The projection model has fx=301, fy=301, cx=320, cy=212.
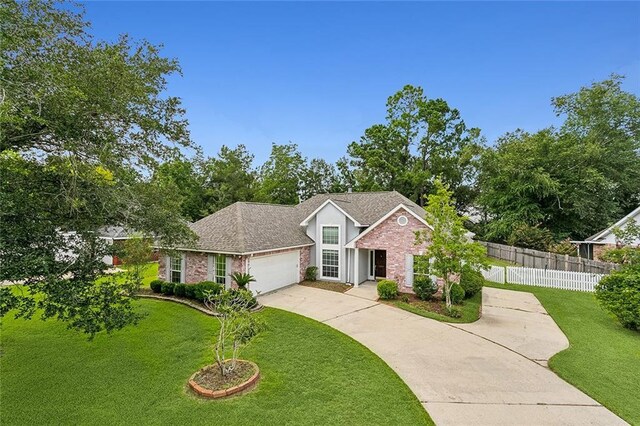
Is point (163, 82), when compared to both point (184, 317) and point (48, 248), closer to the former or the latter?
point (48, 248)

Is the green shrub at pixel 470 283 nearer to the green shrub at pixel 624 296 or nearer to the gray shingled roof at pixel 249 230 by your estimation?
the green shrub at pixel 624 296

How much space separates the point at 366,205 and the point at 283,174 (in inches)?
844

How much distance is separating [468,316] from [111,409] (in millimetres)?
12379

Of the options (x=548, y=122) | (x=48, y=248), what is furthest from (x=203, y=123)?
(x=548, y=122)

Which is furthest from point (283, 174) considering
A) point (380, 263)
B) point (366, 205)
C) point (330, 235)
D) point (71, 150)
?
point (71, 150)

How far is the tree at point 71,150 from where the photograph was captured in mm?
6457

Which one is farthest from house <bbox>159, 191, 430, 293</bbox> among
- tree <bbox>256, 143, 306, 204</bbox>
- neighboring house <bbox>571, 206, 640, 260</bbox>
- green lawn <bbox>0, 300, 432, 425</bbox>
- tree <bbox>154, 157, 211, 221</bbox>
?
tree <bbox>154, 157, 211, 221</bbox>

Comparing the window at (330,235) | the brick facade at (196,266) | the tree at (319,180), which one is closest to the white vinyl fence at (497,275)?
the window at (330,235)

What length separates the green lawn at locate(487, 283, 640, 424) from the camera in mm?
6958

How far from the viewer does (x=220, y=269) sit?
15.6 meters

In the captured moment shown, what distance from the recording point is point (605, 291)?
12.0 metres

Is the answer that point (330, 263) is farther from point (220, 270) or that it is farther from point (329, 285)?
point (220, 270)

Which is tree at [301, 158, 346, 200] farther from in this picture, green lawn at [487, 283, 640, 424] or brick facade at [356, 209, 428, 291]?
green lawn at [487, 283, 640, 424]

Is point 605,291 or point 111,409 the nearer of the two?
point 111,409
